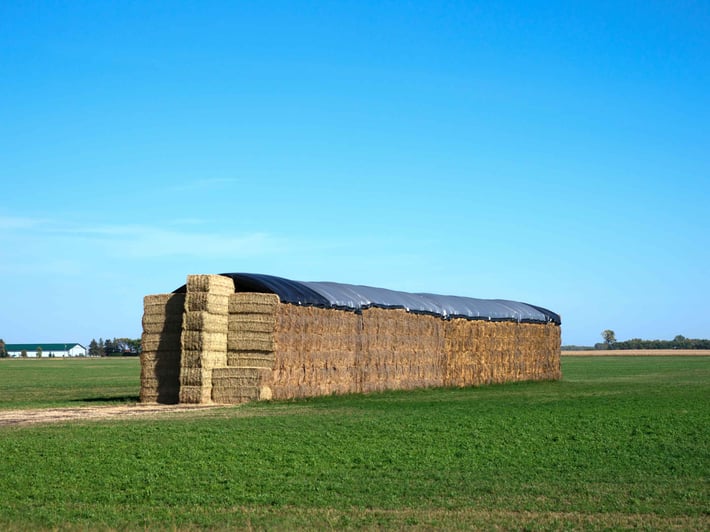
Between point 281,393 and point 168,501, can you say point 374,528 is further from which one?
point 281,393

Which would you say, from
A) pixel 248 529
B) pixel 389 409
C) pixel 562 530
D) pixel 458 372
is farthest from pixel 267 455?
pixel 458 372

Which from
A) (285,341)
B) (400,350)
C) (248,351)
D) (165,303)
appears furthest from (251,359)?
(400,350)

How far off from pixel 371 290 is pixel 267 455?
1989 cm

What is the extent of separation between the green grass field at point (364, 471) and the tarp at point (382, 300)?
6.92 meters

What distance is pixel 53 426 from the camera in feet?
66.9

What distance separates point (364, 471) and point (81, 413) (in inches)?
477

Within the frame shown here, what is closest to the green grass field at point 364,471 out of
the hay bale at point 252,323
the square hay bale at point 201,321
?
the square hay bale at point 201,321

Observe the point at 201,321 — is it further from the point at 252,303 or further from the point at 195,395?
the point at 195,395

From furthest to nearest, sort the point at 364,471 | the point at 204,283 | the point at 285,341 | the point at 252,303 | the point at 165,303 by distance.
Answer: the point at 165,303 → the point at 285,341 → the point at 252,303 → the point at 204,283 → the point at 364,471

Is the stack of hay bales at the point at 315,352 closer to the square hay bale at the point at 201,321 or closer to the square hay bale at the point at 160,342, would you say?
the square hay bale at the point at 201,321

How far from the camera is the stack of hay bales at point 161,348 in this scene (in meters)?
28.5

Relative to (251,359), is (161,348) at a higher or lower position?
higher

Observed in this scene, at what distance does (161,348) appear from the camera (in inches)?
1134

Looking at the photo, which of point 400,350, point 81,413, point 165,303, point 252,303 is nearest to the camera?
point 81,413
